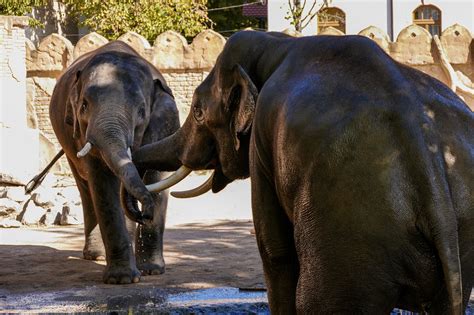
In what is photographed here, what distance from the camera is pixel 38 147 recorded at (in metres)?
21.5

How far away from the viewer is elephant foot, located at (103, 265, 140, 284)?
8.62 m

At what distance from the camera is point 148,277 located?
9133 mm

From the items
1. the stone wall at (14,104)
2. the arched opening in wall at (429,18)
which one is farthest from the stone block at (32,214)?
the arched opening in wall at (429,18)

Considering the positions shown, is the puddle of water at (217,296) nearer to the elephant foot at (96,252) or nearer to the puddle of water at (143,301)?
the puddle of water at (143,301)

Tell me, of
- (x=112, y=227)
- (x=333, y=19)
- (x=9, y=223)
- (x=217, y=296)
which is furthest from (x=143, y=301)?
(x=333, y=19)

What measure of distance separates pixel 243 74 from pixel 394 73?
2.57ft

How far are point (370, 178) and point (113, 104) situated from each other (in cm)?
506

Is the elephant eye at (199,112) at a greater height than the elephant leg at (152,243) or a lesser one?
greater

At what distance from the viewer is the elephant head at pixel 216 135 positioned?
14.1 ft

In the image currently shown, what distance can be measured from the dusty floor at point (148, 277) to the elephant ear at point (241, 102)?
9.41 feet

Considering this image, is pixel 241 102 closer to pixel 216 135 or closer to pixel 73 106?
pixel 216 135

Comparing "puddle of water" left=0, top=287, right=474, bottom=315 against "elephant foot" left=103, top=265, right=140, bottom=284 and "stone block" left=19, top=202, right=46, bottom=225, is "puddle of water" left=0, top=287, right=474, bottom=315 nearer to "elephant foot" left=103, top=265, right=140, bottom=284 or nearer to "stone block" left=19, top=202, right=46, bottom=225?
"elephant foot" left=103, top=265, right=140, bottom=284

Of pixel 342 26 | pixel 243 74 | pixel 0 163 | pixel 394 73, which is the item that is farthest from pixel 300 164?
pixel 342 26

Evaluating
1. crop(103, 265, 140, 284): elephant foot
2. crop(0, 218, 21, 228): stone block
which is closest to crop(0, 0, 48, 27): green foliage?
crop(0, 218, 21, 228): stone block
